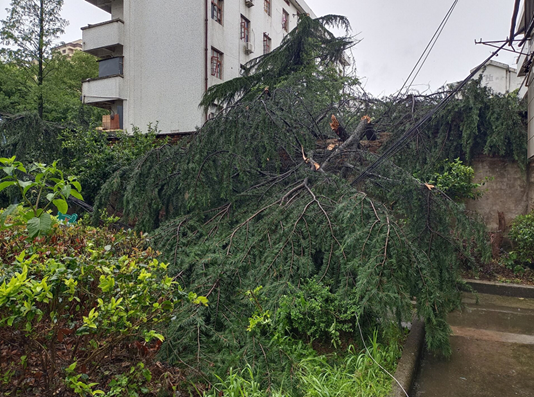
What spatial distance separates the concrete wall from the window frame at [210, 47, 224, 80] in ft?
38.3

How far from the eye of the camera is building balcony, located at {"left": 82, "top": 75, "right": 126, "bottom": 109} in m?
15.8

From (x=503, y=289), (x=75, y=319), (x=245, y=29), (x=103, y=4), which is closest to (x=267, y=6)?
(x=245, y=29)

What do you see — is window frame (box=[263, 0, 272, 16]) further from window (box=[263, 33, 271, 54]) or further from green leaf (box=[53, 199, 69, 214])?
green leaf (box=[53, 199, 69, 214])

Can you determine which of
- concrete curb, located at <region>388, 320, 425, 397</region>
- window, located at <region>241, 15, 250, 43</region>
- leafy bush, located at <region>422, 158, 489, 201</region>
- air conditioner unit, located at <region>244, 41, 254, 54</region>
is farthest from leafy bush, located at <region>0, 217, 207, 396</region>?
window, located at <region>241, 15, 250, 43</region>

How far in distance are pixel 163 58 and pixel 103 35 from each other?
2699 millimetres

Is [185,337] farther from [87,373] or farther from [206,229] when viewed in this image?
[206,229]

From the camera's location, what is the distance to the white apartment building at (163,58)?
1529 centimetres

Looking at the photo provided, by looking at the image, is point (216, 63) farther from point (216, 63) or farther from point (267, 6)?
point (267, 6)

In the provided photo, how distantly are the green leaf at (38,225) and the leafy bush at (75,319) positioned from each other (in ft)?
0.33

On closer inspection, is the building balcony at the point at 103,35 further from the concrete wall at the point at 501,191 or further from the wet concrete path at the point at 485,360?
the wet concrete path at the point at 485,360

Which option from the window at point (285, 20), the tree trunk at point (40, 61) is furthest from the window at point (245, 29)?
the tree trunk at point (40, 61)

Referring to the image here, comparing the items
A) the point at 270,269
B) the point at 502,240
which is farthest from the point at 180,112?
the point at 270,269

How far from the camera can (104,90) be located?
15.9 metres

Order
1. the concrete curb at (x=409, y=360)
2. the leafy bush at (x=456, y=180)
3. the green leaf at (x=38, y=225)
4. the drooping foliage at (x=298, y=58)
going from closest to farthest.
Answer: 1. the green leaf at (x=38, y=225)
2. the concrete curb at (x=409, y=360)
3. the leafy bush at (x=456, y=180)
4. the drooping foliage at (x=298, y=58)
